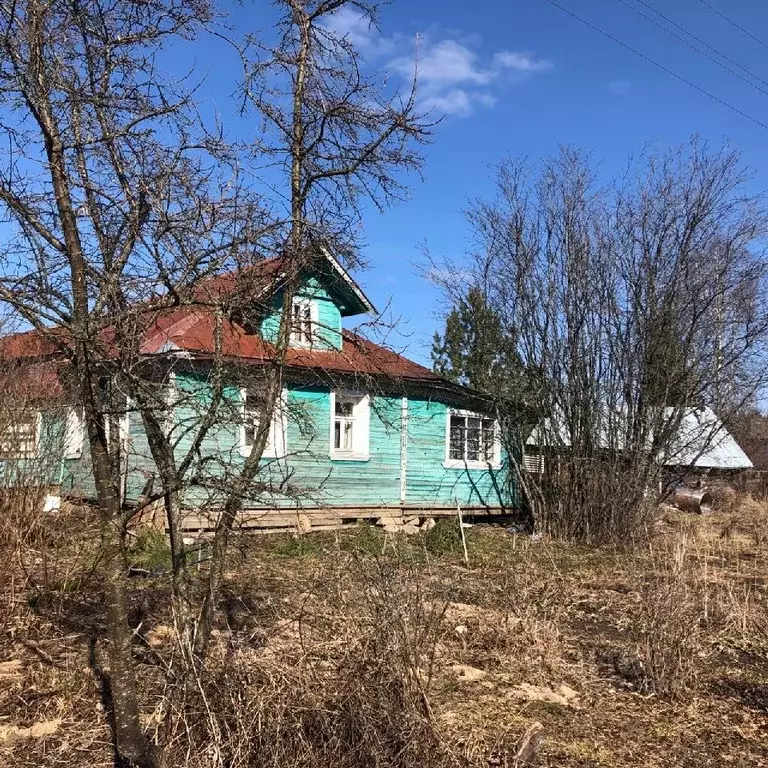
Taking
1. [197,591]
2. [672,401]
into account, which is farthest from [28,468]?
[672,401]

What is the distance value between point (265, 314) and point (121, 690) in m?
2.10

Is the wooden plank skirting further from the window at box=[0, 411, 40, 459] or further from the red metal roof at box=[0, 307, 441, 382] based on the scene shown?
the window at box=[0, 411, 40, 459]

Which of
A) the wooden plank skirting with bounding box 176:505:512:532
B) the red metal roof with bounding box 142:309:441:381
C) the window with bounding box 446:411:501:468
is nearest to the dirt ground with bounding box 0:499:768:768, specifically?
the red metal roof with bounding box 142:309:441:381

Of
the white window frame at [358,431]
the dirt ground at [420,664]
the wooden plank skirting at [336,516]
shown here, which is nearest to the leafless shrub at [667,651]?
the dirt ground at [420,664]

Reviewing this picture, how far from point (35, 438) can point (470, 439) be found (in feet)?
33.4

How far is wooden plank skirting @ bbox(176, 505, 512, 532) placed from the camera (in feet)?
43.1

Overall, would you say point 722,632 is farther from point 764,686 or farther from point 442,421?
point 442,421

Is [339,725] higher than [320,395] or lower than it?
lower

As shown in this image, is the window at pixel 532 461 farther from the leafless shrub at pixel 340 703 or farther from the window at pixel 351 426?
the leafless shrub at pixel 340 703

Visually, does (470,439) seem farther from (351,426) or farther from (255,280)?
(255,280)

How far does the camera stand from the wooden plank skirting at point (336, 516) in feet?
43.1

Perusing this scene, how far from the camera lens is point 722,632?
7.07 meters

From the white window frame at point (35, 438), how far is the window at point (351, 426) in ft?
21.2

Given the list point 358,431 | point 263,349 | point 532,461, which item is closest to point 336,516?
point 358,431
